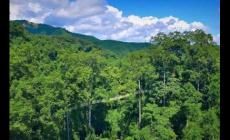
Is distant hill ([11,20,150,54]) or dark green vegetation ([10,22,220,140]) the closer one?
dark green vegetation ([10,22,220,140])

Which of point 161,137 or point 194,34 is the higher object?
point 194,34

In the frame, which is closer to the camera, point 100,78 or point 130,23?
point 100,78

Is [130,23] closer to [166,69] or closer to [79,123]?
[166,69]

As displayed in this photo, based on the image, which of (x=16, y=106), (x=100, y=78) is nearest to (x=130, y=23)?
(x=100, y=78)

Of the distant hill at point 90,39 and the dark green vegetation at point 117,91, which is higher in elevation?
the distant hill at point 90,39

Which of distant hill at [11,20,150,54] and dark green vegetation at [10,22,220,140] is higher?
distant hill at [11,20,150,54]

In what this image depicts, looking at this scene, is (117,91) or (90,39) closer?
(117,91)

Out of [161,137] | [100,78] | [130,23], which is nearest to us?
[161,137]

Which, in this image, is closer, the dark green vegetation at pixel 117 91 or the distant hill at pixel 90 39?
the dark green vegetation at pixel 117 91
